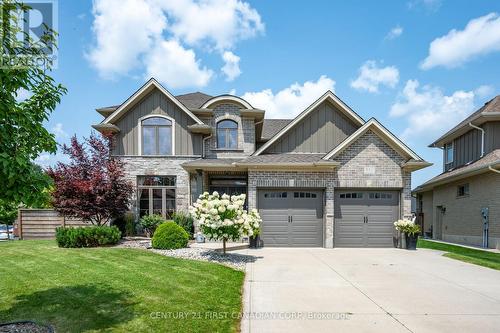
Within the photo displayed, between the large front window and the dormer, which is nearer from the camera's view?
the large front window

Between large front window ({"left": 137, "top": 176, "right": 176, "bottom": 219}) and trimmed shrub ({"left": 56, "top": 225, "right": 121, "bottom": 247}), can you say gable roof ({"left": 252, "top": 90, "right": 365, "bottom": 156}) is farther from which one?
trimmed shrub ({"left": 56, "top": 225, "right": 121, "bottom": 247})

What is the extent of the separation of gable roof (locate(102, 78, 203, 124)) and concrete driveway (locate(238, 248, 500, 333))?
8547 millimetres

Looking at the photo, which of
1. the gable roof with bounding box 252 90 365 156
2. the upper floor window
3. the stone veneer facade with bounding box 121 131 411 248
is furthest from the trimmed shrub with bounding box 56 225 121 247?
the upper floor window

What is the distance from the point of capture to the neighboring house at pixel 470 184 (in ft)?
50.4

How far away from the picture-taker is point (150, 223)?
14367 millimetres

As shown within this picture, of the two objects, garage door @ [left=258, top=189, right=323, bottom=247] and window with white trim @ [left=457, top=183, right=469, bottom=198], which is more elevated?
window with white trim @ [left=457, top=183, right=469, bottom=198]

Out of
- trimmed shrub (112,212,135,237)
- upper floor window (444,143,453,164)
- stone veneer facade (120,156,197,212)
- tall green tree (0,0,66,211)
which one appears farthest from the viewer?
upper floor window (444,143,453,164)

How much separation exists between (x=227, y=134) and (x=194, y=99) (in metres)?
3.93

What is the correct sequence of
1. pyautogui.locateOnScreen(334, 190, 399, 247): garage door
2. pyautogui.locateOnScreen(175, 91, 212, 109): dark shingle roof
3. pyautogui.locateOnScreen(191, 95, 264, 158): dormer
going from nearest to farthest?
pyautogui.locateOnScreen(334, 190, 399, 247): garage door → pyautogui.locateOnScreen(191, 95, 264, 158): dormer → pyautogui.locateOnScreen(175, 91, 212, 109): dark shingle roof

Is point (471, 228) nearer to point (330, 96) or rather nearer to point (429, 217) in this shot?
point (429, 217)

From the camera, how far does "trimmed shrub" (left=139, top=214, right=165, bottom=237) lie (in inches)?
566

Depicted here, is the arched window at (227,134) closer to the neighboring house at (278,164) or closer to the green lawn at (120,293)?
the neighboring house at (278,164)

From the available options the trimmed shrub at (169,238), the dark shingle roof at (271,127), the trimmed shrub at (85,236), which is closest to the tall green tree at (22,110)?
the trimmed shrub at (169,238)

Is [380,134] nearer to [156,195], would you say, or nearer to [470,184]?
[470,184]
